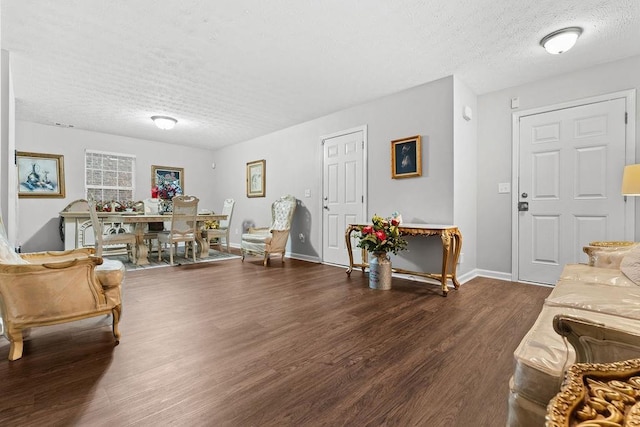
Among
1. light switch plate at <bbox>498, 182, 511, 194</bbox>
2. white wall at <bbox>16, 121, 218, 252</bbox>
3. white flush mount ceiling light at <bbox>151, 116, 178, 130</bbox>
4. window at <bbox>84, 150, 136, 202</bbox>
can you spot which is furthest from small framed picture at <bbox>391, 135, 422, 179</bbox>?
window at <bbox>84, 150, 136, 202</bbox>

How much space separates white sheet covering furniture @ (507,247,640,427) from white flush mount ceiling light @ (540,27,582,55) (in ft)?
6.46

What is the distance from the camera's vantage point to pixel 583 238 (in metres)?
3.17

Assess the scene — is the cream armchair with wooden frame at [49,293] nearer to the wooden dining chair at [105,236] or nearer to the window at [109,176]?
the wooden dining chair at [105,236]

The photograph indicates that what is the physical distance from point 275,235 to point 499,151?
132 inches

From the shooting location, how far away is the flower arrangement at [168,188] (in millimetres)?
5982

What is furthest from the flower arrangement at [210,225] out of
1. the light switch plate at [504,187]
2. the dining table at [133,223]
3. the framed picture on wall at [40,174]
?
the light switch plate at [504,187]

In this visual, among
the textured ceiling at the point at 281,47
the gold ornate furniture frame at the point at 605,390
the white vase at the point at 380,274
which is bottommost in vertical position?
the white vase at the point at 380,274

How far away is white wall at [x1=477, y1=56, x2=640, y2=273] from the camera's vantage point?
3322 mm

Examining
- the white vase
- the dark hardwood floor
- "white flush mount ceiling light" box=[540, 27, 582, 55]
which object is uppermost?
"white flush mount ceiling light" box=[540, 27, 582, 55]

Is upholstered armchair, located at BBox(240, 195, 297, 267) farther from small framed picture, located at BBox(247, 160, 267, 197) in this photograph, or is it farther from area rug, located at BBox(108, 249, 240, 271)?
small framed picture, located at BBox(247, 160, 267, 197)

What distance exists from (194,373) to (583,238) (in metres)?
3.91

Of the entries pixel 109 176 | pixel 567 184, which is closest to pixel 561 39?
pixel 567 184

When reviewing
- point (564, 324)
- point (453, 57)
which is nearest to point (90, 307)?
point (564, 324)

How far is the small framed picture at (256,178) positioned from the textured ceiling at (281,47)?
188 centimetres
